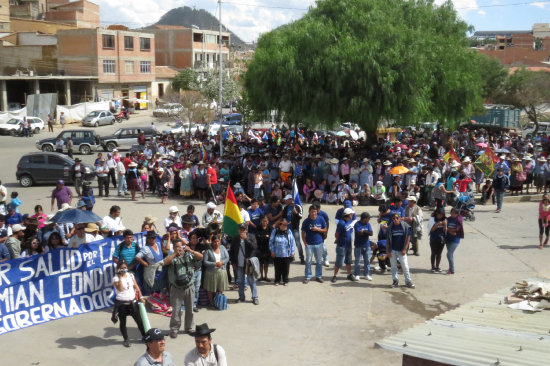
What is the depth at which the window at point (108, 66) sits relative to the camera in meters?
60.0

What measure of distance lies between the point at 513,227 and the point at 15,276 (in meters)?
13.3

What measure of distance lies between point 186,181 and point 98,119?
103ft

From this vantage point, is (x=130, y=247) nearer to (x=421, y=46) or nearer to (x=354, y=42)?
(x=354, y=42)

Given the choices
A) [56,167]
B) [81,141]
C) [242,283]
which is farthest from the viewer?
[81,141]

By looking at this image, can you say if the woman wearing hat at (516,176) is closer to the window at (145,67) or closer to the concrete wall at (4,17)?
the window at (145,67)

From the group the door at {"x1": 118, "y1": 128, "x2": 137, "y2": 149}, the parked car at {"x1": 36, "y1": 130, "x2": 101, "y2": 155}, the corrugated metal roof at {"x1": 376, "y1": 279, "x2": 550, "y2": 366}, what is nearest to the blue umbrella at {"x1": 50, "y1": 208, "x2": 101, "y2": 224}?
the corrugated metal roof at {"x1": 376, "y1": 279, "x2": 550, "y2": 366}

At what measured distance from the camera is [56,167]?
78.2 feet

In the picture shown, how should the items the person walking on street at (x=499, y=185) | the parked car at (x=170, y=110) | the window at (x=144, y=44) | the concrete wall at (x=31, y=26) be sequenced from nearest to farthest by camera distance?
the person walking on street at (x=499, y=185), the parked car at (x=170, y=110), the window at (x=144, y=44), the concrete wall at (x=31, y=26)

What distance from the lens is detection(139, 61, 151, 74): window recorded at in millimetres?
65250

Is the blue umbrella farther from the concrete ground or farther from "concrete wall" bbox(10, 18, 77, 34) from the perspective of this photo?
"concrete wall" bbox(10, 18, 77, 34)

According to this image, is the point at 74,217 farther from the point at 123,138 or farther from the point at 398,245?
the point at 123,138

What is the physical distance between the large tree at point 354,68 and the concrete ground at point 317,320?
7.62 meters

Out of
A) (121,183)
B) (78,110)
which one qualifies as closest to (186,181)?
(121,183)

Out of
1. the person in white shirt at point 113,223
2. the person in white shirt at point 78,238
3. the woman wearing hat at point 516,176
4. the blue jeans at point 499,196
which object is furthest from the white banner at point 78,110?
the person in white shirt at point 78,238
